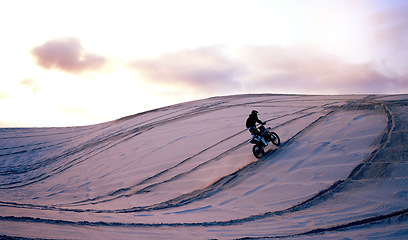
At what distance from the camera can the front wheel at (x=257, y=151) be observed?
32.1 feet

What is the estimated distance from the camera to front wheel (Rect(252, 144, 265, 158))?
980 centimetres

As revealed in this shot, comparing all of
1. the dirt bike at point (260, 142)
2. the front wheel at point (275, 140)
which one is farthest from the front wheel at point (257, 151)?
the front wheel at point (275, 140)

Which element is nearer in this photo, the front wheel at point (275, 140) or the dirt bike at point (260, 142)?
the dirt bike at point (260, 142)

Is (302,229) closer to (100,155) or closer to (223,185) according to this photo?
(223,185)

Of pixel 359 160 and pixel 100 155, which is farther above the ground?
pixel 100 155

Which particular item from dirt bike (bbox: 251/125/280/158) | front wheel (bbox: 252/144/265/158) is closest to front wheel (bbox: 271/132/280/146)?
dirt bike (bbox: 251/125/280/158)

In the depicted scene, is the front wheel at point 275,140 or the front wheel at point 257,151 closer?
the front wheel at point 257,151

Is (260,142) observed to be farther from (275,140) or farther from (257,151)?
(275,140)

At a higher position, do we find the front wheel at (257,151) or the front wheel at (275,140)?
the front wheel at (275,140)

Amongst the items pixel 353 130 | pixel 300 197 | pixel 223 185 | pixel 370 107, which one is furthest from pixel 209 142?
pixel 370 107

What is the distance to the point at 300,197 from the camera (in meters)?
7.12

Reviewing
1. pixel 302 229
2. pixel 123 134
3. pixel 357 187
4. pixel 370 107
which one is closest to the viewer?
pixel 302 229

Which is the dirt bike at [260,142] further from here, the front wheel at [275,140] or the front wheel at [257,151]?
the front wheel at [275,140]

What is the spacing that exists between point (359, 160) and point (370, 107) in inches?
227
